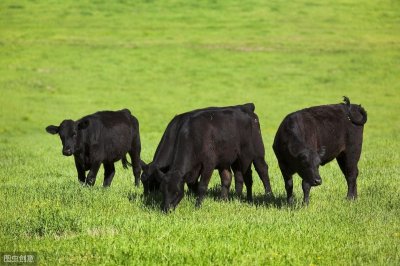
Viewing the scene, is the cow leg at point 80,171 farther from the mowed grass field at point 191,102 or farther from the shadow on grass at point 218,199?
the shadow on grass at point 218,199

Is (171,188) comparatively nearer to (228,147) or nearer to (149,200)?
(149,200)

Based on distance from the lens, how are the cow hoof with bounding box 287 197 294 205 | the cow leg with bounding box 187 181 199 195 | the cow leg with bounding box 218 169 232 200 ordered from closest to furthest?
the cow hoof with bounding box 287 197 294 205
the cow leg with bounding box 187 181 199 195
the cow leg with bounding box 218 169 232 200

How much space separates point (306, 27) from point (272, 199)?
38069mm

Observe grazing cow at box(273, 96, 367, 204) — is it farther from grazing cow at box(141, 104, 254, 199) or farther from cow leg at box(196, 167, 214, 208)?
cow leg at box(196, 167, 214, 208)

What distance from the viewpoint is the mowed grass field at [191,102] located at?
8625 mm

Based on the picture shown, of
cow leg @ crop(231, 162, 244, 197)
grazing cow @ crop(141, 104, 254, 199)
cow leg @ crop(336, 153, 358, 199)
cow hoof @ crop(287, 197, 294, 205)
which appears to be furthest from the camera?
cow leg @ crop(231, 162, 244, 197)

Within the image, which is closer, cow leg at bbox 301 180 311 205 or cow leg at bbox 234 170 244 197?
cow leg at bbox 301 180 311 205

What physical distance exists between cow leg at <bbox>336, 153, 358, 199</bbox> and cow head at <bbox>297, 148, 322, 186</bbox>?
155 centimetres

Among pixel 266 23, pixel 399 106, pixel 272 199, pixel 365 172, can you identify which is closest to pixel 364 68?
pixel 399 106

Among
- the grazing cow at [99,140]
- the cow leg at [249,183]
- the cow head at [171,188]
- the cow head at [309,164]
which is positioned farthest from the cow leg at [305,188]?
the grazing cow at [99,140]

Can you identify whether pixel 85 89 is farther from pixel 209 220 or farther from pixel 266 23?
pixel 209 220

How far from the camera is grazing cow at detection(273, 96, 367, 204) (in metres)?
11.1

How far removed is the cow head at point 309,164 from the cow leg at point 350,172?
155 cm

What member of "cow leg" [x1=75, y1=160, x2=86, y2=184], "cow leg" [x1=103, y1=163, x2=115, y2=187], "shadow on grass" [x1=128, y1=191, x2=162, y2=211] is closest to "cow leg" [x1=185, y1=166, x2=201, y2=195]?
"shadow on grass" [x1=128, y1=191, x2=162, y2=211]
